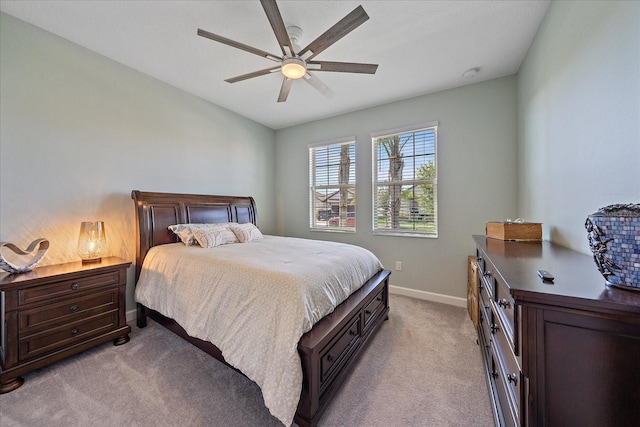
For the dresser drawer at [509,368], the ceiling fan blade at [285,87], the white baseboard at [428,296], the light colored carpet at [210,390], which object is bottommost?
the light colored carpet at [210,390]

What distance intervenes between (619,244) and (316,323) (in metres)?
1.39

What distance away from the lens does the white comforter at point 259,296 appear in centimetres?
137

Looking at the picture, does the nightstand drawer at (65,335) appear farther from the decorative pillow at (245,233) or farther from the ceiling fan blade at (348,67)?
the ceiling fan blade at (348,67)

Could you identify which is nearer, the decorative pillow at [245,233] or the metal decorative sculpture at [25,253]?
the metal decorative sculpture at [25,253]

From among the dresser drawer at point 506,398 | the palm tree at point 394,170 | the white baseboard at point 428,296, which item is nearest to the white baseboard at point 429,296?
the white baseboard at point 428,296

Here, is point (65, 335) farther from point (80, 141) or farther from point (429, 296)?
point (429, 296)

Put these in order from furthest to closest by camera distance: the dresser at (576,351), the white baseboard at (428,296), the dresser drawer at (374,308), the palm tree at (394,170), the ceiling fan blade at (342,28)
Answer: the palm tree at (394,170)
the white baseboard at (428,296)
the dresser drawer at (374,308)
the ceiling fan blade at (342,28)
the dresser at (576,351)

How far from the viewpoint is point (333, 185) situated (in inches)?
162

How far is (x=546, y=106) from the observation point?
75.6 inches

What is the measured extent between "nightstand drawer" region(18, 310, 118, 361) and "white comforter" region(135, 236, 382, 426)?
12.7 inches

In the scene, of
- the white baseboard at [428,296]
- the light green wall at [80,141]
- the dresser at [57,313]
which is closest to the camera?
the dresser at [57,313]

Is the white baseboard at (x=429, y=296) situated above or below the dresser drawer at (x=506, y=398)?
below

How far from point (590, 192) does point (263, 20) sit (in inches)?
100

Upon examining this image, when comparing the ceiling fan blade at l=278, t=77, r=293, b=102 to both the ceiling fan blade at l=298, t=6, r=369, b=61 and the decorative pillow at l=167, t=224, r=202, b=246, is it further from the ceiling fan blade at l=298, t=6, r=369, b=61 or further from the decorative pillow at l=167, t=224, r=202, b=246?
the decorative pillow at l=167, t=224, r=202, b=246
